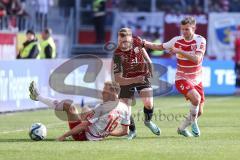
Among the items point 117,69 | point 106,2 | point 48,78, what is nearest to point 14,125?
point 117,69

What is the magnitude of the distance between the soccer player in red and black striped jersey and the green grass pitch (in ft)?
2.31

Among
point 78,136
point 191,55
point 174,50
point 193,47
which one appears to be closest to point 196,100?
point 191,55

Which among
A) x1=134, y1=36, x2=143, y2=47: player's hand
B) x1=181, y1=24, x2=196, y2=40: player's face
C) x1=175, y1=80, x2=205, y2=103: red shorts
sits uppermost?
x1=181, y1=24, x2=196, y2=40: player's face

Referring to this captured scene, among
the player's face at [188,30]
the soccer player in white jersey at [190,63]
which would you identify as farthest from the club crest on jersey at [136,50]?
the player's face at [188,30]

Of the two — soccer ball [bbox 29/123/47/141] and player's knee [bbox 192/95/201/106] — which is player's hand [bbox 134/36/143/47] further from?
soccer ball [bbox 29/123/47/141]

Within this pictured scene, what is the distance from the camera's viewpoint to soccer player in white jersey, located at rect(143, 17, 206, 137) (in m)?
15.3

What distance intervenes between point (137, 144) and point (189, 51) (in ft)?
7.55

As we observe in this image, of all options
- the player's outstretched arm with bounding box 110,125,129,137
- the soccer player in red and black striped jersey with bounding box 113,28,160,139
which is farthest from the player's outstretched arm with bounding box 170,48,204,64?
the player's outstretched arm with bounding box 110,125,129,137

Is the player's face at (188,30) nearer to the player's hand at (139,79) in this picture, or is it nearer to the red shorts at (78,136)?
the player's hand at (139,79)

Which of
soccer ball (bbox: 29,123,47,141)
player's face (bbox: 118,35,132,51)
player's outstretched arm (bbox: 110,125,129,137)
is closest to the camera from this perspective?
soccer ball (bbox: 29,123,47,141)

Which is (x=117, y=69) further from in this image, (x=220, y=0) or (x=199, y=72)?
(x=220, y=0)

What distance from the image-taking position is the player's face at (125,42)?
15.2m

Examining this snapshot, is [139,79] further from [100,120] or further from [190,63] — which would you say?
[100,120]

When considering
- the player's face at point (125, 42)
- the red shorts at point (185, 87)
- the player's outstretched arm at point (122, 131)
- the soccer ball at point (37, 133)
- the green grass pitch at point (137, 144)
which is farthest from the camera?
the red shorts at point (185, 87)
